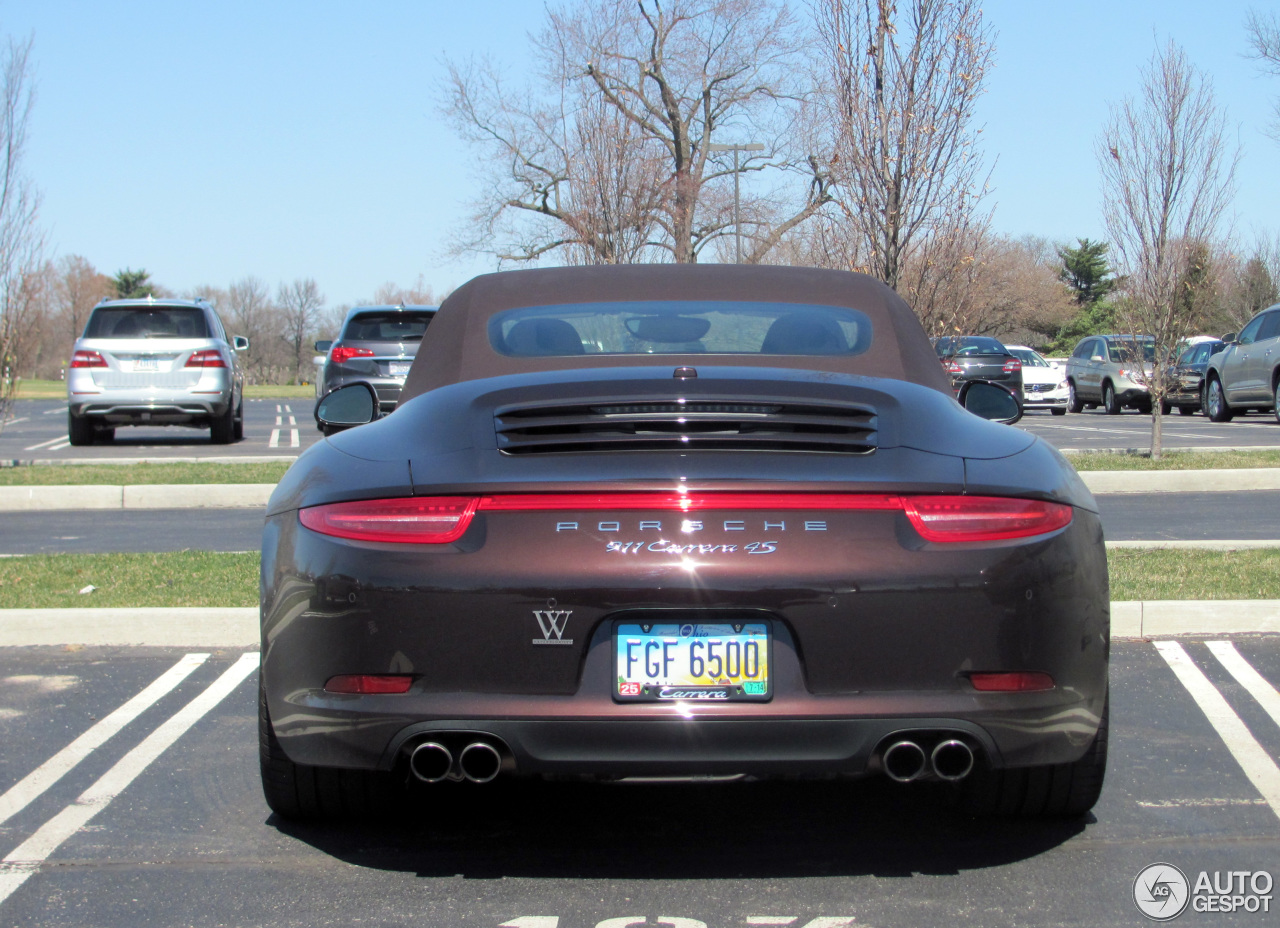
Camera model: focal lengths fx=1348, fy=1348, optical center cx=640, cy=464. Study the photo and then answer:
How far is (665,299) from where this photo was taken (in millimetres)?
4250

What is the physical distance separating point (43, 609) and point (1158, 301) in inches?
487

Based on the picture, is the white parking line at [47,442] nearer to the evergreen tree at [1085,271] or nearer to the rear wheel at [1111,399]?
the rear wheel at [1111,399]

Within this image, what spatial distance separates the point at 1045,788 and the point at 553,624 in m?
1.49

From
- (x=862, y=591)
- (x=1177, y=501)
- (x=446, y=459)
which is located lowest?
(x=1177, y=501)

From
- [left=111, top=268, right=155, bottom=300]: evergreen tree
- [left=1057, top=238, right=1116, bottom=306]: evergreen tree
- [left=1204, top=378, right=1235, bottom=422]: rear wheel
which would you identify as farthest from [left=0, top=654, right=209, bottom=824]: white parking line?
[left=111, top=268, right=155, bottom=300]: evergreen tree

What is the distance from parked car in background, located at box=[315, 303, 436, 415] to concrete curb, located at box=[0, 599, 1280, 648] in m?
9.04

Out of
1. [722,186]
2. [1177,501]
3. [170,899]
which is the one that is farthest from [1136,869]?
[722,186]

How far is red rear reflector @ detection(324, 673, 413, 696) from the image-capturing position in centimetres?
302

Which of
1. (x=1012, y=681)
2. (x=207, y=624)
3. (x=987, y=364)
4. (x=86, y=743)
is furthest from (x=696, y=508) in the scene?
(x=987, y=364)

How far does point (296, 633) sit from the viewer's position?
3.17 metres

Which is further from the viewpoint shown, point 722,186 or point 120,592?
point 722,186

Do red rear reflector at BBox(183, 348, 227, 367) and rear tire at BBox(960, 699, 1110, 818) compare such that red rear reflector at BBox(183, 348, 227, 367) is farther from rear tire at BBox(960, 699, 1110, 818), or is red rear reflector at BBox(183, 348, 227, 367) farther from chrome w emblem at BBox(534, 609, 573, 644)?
chrome w emblem at BBox(534, 609, 573, 644)

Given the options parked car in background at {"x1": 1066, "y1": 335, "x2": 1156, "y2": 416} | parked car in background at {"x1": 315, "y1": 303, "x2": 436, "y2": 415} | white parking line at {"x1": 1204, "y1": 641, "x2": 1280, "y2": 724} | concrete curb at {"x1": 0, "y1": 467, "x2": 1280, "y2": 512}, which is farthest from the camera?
parked car in background at {"x1": 1066, "y1": 335, "x2": 1156, "y2": 416}

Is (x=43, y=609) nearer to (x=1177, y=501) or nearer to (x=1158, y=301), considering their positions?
(x=1177, y=501)
